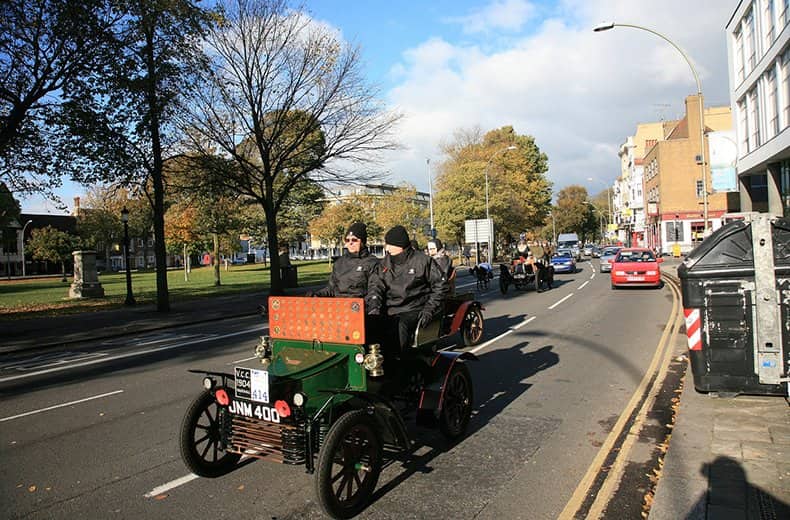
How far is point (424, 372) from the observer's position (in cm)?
527

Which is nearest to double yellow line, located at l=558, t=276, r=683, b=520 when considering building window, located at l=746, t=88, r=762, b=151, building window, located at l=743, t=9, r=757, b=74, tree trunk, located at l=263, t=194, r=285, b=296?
tree trunk, located at l=263, t=194, r=285, b=296

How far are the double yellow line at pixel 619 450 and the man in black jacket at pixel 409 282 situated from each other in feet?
6.46

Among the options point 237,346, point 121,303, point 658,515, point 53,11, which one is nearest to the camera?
point 658,515

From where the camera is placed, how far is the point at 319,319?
4523 millimetres

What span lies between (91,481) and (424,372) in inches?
119

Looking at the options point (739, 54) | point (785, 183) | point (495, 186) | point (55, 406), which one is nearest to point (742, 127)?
point (739, 54)

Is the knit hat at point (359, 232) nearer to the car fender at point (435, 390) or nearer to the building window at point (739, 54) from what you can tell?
the car fender at point (435, 390)

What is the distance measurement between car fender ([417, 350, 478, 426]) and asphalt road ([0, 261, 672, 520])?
387 mm

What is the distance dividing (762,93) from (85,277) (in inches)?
1226

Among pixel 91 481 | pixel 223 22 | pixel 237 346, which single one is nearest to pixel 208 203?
pixel 223 22

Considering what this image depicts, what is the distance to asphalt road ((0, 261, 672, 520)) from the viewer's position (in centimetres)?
400

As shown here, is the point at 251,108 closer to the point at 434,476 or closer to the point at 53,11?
the point at 53,11

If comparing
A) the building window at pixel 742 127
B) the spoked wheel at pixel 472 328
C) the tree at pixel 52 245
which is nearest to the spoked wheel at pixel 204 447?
the spoked wheel at pixel 472 328

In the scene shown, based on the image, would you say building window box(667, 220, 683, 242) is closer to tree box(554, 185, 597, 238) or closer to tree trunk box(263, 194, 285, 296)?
tree box(554, 185, 597, 238)
